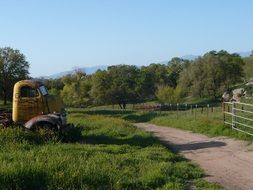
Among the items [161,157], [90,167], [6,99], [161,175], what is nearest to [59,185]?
[90,167]

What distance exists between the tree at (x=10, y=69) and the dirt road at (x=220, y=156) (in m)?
40.3

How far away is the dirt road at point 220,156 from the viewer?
12.8 metres

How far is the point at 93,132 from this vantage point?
81.5 feet

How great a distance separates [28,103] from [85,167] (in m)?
11.7

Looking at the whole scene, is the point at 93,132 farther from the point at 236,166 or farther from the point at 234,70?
the point at 234,70

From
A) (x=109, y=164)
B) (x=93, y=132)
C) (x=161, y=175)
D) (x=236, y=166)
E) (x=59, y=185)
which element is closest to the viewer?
(x=59, y=185)

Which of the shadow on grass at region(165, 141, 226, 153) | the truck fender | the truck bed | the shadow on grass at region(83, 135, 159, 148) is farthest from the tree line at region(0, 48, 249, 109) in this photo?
the shadow on grass at region(165, 141, 226, 153)

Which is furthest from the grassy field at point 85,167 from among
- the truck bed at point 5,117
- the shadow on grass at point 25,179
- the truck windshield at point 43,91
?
the truck windshield at point 43,91

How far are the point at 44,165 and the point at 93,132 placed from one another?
13543 millimetres

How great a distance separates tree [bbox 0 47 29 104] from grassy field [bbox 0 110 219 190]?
44.1 meters

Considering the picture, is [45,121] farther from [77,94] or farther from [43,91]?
[77,94]

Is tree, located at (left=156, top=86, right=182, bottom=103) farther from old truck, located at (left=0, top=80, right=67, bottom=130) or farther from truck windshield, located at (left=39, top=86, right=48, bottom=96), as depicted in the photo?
old truck, located at (left=0, top=80, right=67, bottom=130)

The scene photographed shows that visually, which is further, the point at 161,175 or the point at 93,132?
the point at 93,132

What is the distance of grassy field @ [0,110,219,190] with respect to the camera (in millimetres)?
10250
